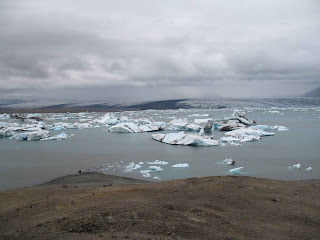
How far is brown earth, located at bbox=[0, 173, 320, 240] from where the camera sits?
3178mm

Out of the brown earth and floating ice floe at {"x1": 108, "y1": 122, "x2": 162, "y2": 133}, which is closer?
the brown earth

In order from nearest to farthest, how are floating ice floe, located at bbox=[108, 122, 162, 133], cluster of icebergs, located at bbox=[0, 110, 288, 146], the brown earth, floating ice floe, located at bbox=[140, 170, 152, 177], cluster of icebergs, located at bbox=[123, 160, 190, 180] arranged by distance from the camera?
the brown earth → floating ice floe, located at bbox=[140, 170, 152, 177] → cluster of icebergs, located at bbox=[123, 160, 190, 180] → cluster of icebergs, located at bbox=[0, 110, 288, 146] → floating ice floe, located at bbox=[108, 122, 162, 133]

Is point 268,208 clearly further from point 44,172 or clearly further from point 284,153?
point 284,153

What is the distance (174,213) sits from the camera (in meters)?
3.65

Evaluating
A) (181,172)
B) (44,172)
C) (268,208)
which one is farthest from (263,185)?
(44,172)

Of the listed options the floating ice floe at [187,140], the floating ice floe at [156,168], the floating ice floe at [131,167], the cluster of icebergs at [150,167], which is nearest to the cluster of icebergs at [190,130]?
the floating ice floe at [187,140]

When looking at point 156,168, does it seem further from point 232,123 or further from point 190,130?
point 232,123

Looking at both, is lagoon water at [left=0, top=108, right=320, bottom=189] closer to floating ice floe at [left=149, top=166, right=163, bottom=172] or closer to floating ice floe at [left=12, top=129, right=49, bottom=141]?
floating ice floe at [left=149, top=166, right=163, bottom=172]

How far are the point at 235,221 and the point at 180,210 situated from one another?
684 millimetres

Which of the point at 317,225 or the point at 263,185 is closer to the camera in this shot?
the point at 317,225

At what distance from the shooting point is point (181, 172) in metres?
8.84

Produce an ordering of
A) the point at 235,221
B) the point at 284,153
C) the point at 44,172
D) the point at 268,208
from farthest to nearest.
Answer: the point at 284,153 → the point at 44,172 → the point at 268,208 → the point at 235,221

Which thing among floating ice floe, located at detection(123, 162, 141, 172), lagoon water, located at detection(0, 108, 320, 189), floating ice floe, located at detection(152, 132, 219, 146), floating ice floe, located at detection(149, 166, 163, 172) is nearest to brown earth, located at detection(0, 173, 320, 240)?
lagoon water, located at detection(0, 108, 320, 189)

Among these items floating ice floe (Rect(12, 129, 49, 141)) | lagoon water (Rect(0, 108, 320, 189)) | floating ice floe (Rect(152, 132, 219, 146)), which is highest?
floating ice floe (Rect(12, 129, 49, 141))
